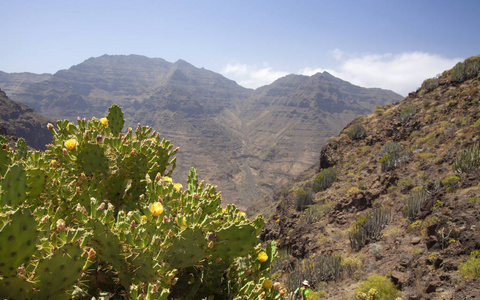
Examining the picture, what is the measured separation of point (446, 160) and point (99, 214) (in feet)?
34.9

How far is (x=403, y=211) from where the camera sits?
23.3ft

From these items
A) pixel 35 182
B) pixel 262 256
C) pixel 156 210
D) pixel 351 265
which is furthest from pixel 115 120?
pixel 351 265

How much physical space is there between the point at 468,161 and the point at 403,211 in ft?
8.19

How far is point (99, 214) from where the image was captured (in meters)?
1.81

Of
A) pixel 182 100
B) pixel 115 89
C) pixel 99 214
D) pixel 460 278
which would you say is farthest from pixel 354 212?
pixel 115 89

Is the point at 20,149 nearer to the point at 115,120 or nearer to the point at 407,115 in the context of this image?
the point at 115,120

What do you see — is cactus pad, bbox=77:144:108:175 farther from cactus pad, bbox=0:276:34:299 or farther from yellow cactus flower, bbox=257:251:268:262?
yellow cactus flower, bbox=257:251:268:262

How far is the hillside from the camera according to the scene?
16.0 ft

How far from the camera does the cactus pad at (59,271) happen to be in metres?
1.58

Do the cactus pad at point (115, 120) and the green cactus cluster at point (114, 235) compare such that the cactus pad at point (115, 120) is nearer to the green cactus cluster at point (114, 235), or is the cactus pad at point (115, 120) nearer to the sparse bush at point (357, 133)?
the green cactus cluster at point (114, 235)

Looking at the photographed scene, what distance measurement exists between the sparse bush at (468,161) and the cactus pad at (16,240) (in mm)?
9561

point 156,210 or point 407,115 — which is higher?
point 407,115

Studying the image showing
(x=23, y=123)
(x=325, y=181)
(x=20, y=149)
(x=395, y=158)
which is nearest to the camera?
(x=20, y=149)

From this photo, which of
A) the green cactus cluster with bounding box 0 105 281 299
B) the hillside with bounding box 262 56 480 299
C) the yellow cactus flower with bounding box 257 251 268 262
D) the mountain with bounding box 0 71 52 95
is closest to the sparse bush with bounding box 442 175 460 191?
the hillside with bounding box 262 56 480 299
